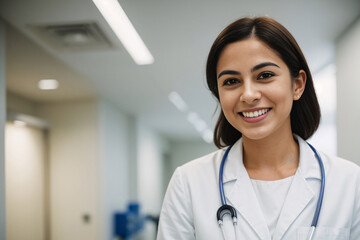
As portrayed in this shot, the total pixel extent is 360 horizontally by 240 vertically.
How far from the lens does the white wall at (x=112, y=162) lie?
13.8 ft

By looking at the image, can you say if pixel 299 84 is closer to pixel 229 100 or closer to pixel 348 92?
pixel 229 100

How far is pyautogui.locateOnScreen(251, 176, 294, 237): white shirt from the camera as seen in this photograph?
1018mm

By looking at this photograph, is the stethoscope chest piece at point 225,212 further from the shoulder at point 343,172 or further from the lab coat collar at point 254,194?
the shoulder at point 343,172

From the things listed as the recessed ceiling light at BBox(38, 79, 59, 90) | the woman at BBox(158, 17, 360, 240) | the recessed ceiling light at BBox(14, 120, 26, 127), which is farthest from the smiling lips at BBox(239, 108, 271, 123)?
the recessed ceiling light at BBox(14, 120, 26, 127)

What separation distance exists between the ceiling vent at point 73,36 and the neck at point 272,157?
1336mm

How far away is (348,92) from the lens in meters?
2.18

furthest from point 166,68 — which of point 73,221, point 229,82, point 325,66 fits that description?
point 73,221

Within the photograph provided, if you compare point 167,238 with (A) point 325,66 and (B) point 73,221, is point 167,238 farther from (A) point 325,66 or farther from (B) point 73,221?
(B) point 73,221

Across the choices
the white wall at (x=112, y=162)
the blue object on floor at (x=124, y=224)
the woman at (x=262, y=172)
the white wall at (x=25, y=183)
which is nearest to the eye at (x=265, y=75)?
the woman at (x=262, y=172)

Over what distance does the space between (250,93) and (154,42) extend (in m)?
1.50

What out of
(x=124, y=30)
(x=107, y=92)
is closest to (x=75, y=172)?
(x=107, y=92)

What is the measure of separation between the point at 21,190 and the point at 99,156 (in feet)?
3.06

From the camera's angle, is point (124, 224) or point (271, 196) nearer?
point (271, 196)

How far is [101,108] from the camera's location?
4.28 metres
